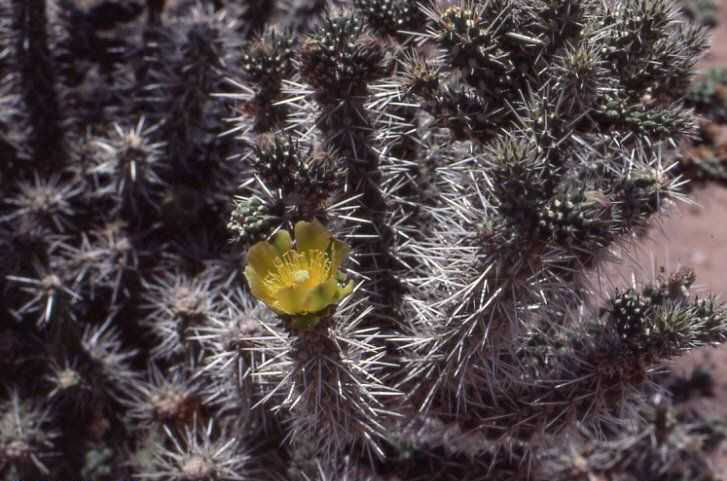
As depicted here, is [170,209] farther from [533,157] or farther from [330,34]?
[533,157]

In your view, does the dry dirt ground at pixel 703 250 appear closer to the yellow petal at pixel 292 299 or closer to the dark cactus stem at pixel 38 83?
the yellow petal at pixel 292 299

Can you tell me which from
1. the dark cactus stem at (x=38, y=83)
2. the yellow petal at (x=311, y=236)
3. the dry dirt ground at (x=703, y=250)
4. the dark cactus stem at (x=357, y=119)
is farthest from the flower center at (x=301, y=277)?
the dry dirt ground at (x=703, y=250)

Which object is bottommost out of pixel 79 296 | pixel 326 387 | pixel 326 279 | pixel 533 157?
pixel 79 296

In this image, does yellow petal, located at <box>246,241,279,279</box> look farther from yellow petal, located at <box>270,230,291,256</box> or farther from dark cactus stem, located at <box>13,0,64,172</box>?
dark cactus stem, located at <box>13,0,64,172</box>

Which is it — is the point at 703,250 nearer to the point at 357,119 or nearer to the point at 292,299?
the point at 357,119

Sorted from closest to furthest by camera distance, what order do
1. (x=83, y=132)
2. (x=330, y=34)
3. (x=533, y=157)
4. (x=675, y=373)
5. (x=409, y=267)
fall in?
1. (x=533, y=157)
2. (x=330, y=34)
3. (x=409, y=267)
4. (x=83, y=132)
5. (x=675, y=373)

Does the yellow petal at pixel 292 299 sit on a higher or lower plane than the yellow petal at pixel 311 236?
lower

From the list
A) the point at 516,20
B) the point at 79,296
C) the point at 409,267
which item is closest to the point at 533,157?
the point at 516,20
